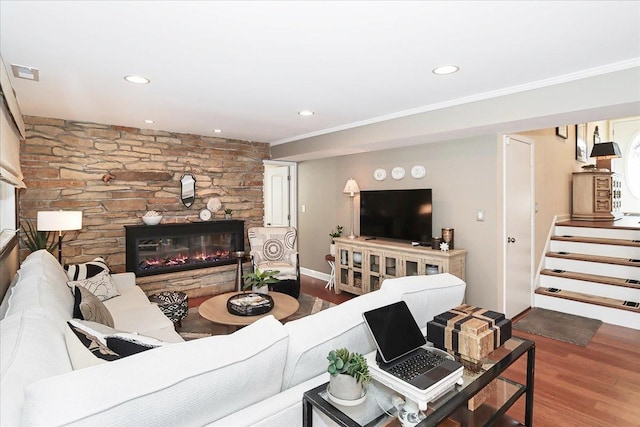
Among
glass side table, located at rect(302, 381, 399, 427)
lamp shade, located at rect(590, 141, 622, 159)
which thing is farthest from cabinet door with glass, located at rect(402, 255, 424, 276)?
lamp shade, located at rect(590, 141, 622, 159)

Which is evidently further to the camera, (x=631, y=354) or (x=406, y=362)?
(x=631, y=354)

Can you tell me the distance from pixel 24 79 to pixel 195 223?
8.52 feet

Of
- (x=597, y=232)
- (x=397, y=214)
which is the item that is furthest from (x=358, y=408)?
(x=597, y=232)

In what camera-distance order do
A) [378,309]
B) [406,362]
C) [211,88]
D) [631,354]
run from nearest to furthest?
[406,362]
[378,309]
[211,88]
[631,354]

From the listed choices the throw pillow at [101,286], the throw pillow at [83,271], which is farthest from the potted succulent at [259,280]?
the throw pillow at [83,271]

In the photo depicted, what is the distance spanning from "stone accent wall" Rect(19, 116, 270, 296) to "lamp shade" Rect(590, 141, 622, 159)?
19.9 ft

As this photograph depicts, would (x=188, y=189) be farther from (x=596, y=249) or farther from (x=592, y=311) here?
(x=596, y=249)

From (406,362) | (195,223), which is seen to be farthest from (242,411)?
(195,223)

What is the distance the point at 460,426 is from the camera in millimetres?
1574

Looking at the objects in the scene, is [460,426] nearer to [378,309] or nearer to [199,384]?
[378,309]

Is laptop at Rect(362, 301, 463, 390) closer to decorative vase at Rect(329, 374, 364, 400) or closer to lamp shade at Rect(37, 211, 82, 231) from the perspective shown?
decorative vase at Rect(329, 374, 364, 400)

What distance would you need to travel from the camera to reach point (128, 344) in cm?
138

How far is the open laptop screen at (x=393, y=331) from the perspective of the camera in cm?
142

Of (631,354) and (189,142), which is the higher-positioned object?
(189,142)
